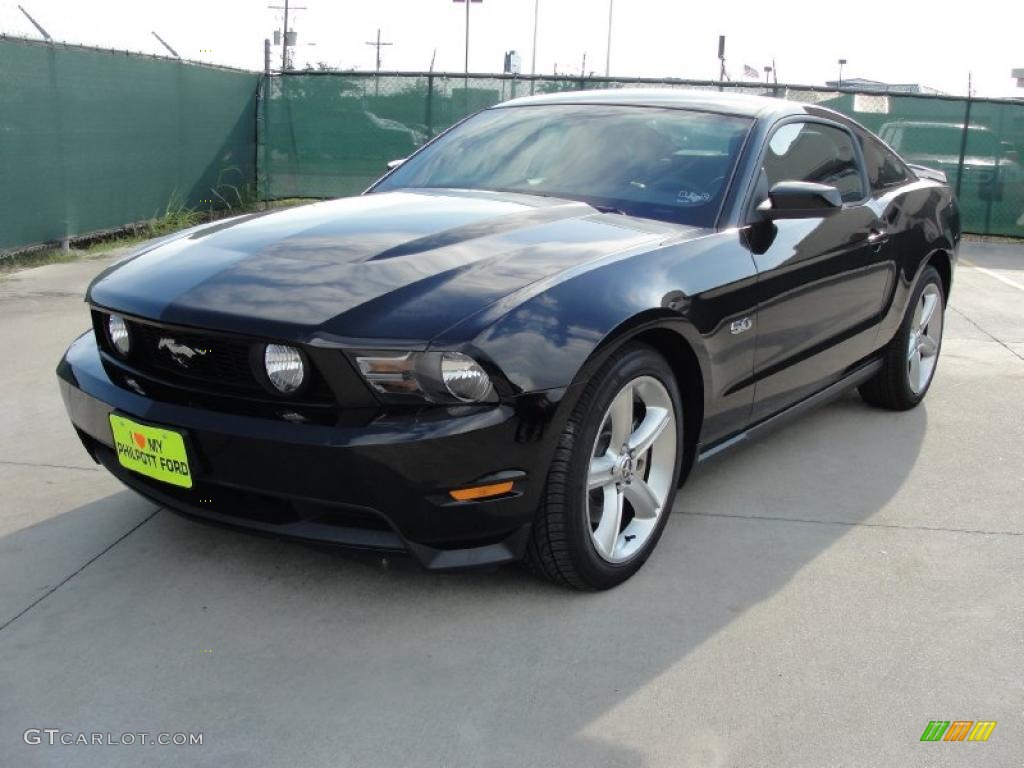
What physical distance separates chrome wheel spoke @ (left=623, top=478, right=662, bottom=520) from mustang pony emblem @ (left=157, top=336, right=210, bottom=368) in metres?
1.31

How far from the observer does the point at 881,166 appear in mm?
5027

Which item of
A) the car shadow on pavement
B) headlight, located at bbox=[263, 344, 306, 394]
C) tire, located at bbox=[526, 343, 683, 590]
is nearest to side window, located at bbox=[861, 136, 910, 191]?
the car shadow on pavement

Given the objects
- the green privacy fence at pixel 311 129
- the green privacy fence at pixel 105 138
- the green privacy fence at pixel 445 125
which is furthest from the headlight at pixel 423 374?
the green privacy fence at pixel 445 125

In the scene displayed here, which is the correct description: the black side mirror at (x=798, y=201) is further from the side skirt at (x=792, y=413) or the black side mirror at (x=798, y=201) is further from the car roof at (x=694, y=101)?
A: the side skirt at (x=792, y=413)

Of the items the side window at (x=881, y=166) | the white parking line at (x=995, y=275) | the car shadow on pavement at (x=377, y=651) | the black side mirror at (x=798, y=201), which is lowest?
the car shadow on pavement at (x=377, y=651)

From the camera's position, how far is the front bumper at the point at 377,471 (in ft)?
8.77

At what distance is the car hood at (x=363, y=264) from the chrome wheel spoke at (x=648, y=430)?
1.67 ft

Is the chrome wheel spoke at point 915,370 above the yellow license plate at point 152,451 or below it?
below

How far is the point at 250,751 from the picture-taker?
2.41m

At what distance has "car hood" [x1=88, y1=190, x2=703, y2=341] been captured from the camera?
277 centimetres

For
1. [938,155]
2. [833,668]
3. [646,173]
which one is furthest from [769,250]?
[938,155]

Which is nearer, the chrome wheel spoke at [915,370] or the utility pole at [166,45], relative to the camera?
the chrome wheel spoke at [915,370]

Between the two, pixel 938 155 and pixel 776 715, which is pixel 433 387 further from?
pixel 938 155

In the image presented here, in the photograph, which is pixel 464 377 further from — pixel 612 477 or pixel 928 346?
pixel 928 346
